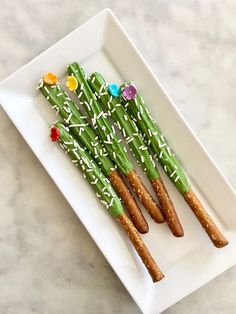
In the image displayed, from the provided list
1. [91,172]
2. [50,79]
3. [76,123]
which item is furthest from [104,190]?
[50,79]

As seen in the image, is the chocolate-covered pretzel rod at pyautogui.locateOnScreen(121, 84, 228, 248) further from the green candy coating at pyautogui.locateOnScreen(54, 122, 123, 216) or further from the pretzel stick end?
the green candy coating at pyautogui.locateOnScreen(54, 122, 123, 216)

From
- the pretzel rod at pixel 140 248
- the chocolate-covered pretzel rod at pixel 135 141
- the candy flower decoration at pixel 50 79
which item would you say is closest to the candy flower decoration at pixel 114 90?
the chocolate-covered pretzel rod at pixel 135 141

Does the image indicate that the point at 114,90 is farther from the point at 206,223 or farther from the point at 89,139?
the point at 206,223

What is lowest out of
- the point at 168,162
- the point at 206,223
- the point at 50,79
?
the point at 206,223

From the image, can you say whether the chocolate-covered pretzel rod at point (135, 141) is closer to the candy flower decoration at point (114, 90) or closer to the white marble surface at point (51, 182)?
the candy flower decoration at point (114, 90)

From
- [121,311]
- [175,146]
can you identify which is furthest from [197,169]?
[121,311]

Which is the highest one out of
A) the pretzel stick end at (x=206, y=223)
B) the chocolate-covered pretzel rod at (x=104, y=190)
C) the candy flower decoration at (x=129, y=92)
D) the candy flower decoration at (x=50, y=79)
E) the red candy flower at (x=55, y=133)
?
the candy flower decoration at (x=50, y=79)

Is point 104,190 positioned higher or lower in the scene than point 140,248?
higher

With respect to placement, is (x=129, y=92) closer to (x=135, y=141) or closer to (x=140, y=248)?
(x=135, y=141)
